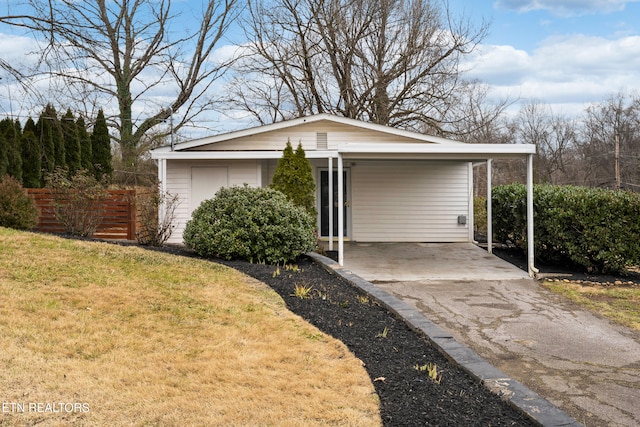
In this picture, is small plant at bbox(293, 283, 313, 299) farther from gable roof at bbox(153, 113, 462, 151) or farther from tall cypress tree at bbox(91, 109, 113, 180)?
tall cypress tree at bbox(91, 109, 113, 180)

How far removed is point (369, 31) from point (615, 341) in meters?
19.9

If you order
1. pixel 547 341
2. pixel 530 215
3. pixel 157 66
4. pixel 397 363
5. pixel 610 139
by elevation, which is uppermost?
pixel 157 66

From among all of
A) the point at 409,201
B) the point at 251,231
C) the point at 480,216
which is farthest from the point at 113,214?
the point at 480,216

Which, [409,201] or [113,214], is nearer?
[113,214]

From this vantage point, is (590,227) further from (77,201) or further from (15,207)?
(15,207)

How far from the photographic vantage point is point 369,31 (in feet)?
77.3

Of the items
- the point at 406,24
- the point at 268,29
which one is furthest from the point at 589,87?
the point at 268,29

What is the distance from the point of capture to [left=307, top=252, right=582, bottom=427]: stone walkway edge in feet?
10.7

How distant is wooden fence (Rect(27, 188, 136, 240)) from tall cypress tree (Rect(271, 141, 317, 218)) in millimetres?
3709

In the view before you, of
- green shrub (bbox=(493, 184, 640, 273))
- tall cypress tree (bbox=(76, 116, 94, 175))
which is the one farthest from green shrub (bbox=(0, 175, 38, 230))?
green shrub (bbox=(493, 184, 640, 273))

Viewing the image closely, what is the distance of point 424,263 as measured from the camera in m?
11.5

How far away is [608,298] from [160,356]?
706 centimetres

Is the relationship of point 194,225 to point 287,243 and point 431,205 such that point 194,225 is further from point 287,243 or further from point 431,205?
point 431,205

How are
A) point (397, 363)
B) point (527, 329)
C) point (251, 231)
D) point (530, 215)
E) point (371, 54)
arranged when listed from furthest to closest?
point (371, 54), point (530, 215), point (251, 231), point (527, 329), point (397, 363)
